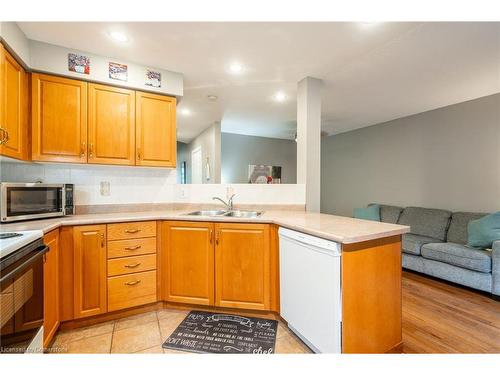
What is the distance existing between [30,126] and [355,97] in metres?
3.60

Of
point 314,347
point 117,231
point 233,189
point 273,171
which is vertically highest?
point 273,171

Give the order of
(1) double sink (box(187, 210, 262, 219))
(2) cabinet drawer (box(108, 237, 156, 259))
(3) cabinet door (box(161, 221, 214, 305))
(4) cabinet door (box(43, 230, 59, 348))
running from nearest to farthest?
(4) cabinet door (box(43, 230, 59, 348)) → (2) cabinet drawer (box(108, 237, 156, 259)) → (3) cabinet door (box(161, 221, 214, 305)) → (1) double sink (box(187, 210, 262, 219))

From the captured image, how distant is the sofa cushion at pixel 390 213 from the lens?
3.90m

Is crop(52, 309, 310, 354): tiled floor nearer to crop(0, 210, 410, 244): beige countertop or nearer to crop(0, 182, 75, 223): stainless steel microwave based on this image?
crop(0, 210, 410, 244): beige countertop

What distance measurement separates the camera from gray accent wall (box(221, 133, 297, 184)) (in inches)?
206

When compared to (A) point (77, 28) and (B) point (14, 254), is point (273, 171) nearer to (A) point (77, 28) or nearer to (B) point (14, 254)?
(A) point (77, 28)

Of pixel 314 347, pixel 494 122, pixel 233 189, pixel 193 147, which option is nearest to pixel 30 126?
pixel 233 189

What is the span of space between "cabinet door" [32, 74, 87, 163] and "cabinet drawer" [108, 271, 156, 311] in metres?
1.13

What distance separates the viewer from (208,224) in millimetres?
2057

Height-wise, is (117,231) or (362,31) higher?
(362,31)

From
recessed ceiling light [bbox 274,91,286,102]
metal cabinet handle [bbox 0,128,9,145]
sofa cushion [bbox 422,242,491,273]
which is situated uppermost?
recessed ceiling light [bbox 274,91,286,102]

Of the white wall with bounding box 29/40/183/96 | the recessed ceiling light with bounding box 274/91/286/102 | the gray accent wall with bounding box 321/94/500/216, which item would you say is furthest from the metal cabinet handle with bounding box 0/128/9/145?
the gray accent wall with bounding box 321/94/500/216

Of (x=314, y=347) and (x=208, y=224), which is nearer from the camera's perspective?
(x=314, y=347)
